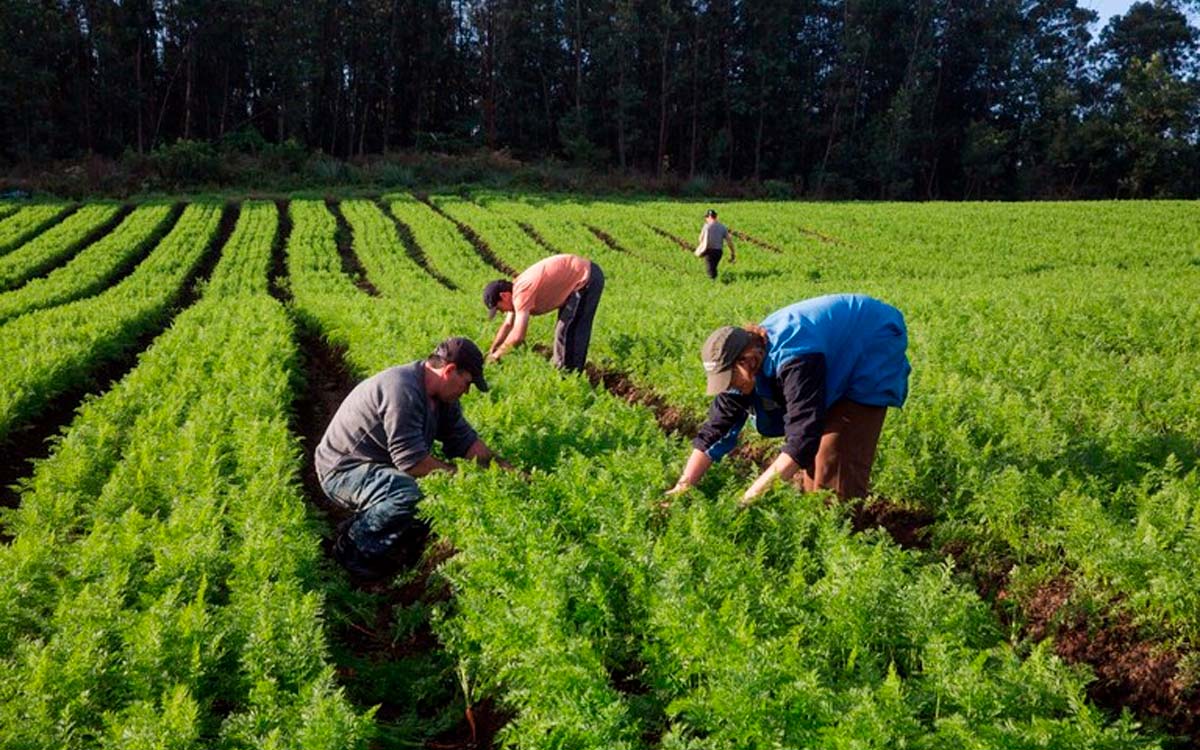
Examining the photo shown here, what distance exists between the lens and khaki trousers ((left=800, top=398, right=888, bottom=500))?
5.56m

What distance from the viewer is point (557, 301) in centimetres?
→ 935

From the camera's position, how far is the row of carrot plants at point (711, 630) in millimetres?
3189

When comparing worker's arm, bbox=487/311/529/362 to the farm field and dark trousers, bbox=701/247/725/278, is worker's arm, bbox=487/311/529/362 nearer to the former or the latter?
the farm field

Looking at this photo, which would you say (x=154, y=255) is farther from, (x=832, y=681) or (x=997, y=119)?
(x=997, y=119)

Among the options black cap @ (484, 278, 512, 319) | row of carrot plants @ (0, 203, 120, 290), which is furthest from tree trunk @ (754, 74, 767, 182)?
black cap @ (484, 278, 512, 319)

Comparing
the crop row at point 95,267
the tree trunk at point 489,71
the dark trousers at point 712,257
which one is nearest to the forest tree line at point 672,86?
the tree trunk at point 489,71

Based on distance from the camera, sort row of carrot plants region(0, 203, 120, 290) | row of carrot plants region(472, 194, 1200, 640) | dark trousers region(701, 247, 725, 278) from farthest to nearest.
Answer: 1. row of carrot plants region(0, 203, 120, 290)
2. dark trousers region(701, 247, 725, 278)
3. row of carrot plants region(472, 194, 1200, 640)

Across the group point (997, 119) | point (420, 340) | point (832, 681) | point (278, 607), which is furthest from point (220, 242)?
point (997, 119)

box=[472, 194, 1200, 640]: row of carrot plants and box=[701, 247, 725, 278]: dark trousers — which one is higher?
box=[701, 247, 725, 278]: dark trousers

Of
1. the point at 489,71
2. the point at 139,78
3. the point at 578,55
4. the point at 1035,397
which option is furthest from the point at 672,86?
the point at 1035,397

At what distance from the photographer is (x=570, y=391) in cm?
841

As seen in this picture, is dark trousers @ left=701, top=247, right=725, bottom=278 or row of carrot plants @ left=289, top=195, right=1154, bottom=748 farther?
dark trousers @ left=701, top=247, right=725, bottom=278

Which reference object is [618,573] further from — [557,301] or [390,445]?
[557,301]

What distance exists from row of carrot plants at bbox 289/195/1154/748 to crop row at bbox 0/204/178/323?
16.7 metres
